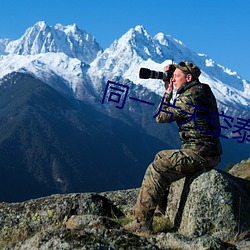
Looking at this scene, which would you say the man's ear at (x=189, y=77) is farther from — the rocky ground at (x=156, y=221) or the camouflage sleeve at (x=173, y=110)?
the rocky ground at (x=156, y=221)

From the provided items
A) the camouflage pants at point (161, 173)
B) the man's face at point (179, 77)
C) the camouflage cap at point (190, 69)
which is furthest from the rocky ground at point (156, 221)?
the camouflage cap at point (190, 69)

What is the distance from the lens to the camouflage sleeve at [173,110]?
10586 mm

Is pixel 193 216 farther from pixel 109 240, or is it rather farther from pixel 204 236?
pixel 109 240

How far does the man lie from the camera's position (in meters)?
10.6

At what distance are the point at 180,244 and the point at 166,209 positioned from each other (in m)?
4.40

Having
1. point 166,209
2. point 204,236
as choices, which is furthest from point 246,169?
point 204,236

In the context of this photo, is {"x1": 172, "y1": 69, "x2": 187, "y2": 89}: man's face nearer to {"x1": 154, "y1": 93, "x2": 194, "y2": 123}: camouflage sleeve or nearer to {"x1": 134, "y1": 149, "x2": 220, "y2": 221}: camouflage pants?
{"x1": 154, "y1": 93, "x2": 194, "y2": 123}: camouflage sleeve

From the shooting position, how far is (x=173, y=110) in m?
10.6

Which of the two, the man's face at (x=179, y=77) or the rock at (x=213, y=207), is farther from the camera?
the man's face at (x=179, y=77)

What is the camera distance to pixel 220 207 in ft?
32.5

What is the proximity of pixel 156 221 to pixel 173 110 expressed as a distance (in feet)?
8.75

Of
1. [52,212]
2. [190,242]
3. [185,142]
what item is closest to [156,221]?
[185,142]

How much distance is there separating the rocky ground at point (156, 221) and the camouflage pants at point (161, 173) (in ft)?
1.19

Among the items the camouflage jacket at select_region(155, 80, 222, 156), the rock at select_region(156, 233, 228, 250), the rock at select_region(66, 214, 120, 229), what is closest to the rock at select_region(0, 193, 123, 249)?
the rock at select_region(66, 214, 120, 229)
